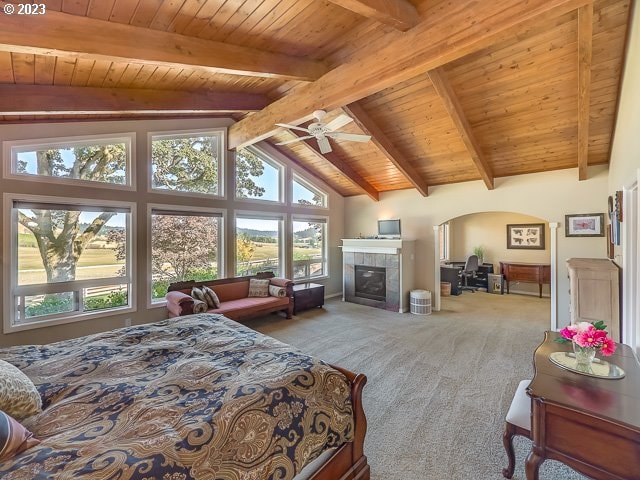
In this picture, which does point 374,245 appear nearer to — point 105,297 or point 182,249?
point 182,249

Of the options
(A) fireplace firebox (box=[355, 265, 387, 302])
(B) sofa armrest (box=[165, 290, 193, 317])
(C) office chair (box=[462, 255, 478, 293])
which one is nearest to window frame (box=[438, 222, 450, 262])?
(C) office chair (box=[462, 255, 478, 293])

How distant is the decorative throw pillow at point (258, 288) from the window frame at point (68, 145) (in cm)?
261

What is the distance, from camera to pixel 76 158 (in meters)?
4.01

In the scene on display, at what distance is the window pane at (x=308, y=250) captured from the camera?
6.99 meters

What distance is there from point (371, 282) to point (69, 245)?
5.55m

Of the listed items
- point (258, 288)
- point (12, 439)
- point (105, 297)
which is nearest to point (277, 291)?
point (258, 288)

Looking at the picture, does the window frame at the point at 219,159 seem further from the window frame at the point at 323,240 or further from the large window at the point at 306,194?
the window frame at the point at 323,240

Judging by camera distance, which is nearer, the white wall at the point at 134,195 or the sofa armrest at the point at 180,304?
the white wall at the point at 134,195

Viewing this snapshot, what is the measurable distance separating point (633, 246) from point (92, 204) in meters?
6.48

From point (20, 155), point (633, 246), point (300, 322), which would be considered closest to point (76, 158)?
point (20, 155)

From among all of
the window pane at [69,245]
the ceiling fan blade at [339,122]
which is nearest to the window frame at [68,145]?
the window pane at [69,245]

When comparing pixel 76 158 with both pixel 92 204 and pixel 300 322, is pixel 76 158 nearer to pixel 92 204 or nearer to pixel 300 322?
pixel 92 204

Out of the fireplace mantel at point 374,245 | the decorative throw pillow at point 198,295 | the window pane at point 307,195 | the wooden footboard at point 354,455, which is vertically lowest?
the wooden footboard at point 354,455

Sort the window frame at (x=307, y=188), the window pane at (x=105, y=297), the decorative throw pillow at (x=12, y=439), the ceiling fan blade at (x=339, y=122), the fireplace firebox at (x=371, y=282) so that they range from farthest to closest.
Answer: the window frame at (x=307, y=188), the fireplace firebox at (x=371, y=282), the window pane at (x=105, y=297), the ceiling fan blade at (x=339, y=122), the decorative throw pillow at (x=12, y=439)
